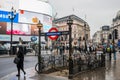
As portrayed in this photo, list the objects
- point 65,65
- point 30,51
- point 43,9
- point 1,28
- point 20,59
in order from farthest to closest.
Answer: point 43,9
point 1,28
point 30,51
point 65,65
point 20,59

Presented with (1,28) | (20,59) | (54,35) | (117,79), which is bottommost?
(117,79)

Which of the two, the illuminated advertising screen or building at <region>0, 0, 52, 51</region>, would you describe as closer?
building at <region>0, 0, 52, 51</region>

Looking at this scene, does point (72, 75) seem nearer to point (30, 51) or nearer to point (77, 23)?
point (30, 51)

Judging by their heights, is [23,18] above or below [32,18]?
below

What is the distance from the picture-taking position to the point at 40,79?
42.7 ft

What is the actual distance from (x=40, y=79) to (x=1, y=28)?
58.5 m

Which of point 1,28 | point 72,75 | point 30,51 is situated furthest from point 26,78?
point 1,28

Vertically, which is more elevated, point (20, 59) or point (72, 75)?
point (20, 59)

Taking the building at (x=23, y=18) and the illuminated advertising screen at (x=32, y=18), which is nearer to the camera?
the building at (x=23, y=18)

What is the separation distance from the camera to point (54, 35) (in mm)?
14461

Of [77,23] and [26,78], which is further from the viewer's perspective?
[77,23]

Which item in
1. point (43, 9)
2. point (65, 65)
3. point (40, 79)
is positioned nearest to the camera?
point (40, 79)

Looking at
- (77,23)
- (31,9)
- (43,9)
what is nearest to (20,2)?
(31,9)

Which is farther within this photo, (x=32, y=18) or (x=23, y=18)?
(x=32, y=18)
